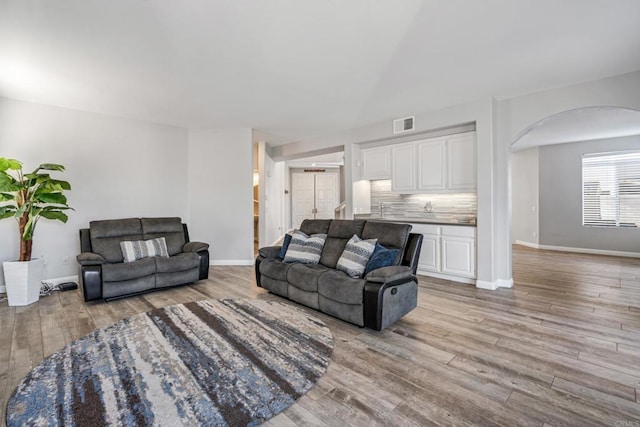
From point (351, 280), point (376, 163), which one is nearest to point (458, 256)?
point (376, 163)

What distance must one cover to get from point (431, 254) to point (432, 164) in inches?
57.3

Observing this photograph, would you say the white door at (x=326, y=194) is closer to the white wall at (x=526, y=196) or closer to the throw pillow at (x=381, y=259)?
the white wall at (x=526, y=196)

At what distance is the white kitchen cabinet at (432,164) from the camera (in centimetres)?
470

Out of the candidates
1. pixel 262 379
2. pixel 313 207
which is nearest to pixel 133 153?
pixel 262 379

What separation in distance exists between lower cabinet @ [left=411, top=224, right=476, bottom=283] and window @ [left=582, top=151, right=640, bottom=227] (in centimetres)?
474

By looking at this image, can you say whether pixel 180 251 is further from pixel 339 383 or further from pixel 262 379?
pixel 339 383

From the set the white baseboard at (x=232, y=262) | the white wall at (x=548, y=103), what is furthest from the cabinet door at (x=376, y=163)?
the white baseboard at (x=232, y=262)

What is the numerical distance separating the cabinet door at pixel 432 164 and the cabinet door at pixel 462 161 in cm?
11

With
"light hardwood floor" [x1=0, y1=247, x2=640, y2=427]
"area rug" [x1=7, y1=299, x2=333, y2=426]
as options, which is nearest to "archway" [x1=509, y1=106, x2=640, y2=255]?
"light hardwood floor" [x1=0, y1=247, x2=640, y2=427]

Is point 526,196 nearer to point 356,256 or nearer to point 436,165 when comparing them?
point 436,165

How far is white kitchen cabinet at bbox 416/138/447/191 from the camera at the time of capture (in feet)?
15.4

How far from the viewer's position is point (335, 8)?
2.21 m

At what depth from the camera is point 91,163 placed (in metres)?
4.61

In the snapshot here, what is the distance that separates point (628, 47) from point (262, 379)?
433 cm
